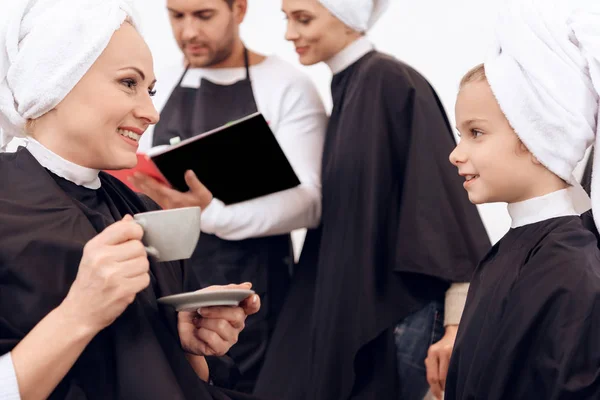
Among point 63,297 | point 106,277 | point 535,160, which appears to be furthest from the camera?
point 535,160

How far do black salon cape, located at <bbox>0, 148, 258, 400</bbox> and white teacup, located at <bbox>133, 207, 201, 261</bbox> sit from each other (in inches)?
5.3

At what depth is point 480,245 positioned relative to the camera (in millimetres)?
2223

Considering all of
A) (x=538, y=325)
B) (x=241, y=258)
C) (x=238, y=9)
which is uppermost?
(x=238, y=9)

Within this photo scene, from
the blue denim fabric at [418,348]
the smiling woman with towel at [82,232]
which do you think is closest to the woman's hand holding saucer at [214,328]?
the smiling woman with towel at [82,232]

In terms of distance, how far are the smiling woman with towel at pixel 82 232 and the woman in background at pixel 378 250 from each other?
0.63 meters

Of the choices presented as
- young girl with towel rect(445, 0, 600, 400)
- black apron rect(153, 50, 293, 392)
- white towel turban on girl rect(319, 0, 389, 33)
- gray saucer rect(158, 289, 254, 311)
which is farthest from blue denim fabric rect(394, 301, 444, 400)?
gray saucer rect(158, 289, 254, 311)

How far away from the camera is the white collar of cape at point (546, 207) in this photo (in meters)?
1.52

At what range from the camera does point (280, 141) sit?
243cm

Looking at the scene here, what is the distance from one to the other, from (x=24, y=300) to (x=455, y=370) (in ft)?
2.38

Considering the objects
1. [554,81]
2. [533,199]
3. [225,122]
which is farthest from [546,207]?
[225,122]

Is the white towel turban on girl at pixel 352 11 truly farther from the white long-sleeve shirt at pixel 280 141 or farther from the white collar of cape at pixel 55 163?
the white collar of cape at pixel 55 163

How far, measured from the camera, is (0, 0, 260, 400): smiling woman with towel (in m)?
1.23

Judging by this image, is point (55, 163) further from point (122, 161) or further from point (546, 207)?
point (546, 207)

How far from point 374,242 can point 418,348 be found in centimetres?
28
